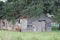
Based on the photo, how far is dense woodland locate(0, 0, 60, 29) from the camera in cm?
986

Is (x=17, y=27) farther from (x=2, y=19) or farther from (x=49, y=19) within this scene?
(x=49, y=19)

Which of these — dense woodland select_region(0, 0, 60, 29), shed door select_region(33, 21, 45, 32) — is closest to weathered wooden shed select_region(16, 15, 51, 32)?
shed door select_region(33, 21, 45, 32)

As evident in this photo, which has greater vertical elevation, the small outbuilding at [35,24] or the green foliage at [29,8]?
the green foliage at [29,8]

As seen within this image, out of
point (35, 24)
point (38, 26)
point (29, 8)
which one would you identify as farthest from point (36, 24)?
point (29, 8)

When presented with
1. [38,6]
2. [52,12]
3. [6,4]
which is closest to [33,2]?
[38,6]

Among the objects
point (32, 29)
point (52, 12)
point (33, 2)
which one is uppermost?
point (33, 2)

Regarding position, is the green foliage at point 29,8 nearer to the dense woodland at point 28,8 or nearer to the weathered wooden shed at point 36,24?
the dense woodland at point 28,8

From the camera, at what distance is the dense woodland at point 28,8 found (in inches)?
388

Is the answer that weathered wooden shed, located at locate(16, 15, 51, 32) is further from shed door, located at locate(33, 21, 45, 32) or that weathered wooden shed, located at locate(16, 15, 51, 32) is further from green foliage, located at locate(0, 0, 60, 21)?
green foliage, located at locate(0, 0, 60, 21)

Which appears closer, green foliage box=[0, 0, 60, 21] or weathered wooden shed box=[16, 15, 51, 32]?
green foliage box=[0, 0, 60, 21]

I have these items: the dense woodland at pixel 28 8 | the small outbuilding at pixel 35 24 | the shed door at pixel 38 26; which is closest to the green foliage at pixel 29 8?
the dense woodland at pixel 28 8

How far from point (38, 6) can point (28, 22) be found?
4.86 feet

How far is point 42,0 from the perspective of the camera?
391 inches

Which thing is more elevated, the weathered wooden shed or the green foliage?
the green foliage
